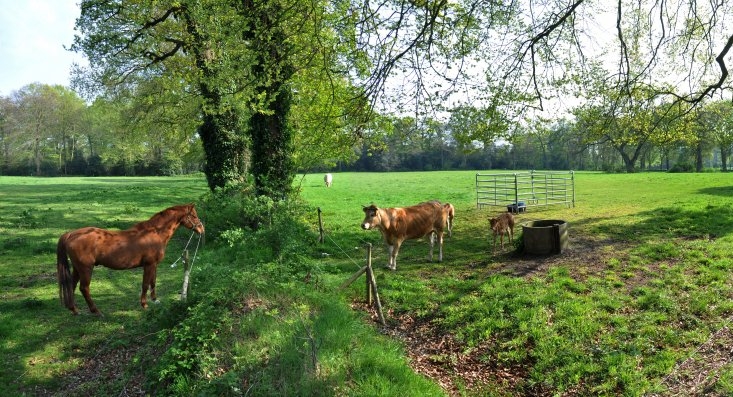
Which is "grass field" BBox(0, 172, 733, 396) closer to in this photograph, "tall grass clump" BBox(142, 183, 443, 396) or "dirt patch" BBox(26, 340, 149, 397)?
"dirt patch" BBox(26, 340, 149, 397)

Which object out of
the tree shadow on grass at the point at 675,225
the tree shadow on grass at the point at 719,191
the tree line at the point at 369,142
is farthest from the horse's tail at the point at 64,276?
the tree shadow on grass at the point at 719,191

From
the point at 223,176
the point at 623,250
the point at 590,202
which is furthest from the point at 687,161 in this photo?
the point at 223,176

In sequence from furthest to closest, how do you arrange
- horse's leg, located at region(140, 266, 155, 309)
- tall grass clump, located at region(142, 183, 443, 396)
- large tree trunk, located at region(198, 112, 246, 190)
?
large tree trunk, located at region(198, 112, 246, 190)
horse's leg, located at region(140, 266, 155, 309)
tall grass clump, located at region(142, 183, 443, 396)

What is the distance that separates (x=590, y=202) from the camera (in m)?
Result: 22.9

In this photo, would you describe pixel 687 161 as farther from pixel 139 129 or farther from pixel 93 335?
pixel 93 335

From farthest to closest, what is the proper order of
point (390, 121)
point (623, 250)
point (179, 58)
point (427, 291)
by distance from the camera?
point (179, 58)
point (623, 250)
point (390, 121)
point (427, 291)

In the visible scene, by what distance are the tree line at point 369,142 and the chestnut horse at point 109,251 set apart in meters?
4.13

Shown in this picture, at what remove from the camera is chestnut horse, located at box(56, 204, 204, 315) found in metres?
6.90

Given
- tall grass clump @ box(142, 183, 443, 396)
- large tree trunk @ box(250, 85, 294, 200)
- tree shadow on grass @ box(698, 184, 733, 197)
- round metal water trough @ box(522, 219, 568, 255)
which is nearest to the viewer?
tall grass clump @ box(142, 183, 443, 396)

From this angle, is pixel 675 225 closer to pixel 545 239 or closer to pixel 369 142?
pixel 545 239

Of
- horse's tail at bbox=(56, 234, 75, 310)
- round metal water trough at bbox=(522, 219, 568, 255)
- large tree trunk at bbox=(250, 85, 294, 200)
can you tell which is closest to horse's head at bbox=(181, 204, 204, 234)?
horse's tail at bbox=(56, 234, 75, 310)

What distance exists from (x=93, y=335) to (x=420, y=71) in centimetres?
655

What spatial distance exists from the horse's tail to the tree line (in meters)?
5.42

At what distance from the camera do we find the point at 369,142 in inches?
494
